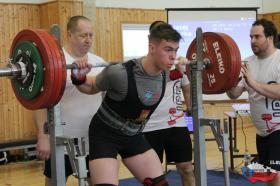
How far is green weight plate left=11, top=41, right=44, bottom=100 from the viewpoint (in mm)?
2520

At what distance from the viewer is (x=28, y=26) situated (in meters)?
8.05

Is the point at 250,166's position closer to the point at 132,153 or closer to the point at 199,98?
the point at 199,98

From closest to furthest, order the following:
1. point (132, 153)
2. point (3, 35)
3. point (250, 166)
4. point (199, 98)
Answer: point (132, 153)
point (199, 98)
point (250, 166)
point (3, 35)

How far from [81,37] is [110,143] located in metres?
0.82

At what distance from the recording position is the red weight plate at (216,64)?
10.6 ft

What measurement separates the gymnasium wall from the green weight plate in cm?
515

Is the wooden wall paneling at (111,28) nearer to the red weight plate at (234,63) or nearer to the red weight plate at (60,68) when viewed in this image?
the red weight plate at (234,63)

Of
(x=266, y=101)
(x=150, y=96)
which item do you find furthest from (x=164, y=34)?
(x=266, y=101)

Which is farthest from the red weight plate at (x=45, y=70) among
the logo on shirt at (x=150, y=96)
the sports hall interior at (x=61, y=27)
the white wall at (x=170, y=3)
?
the white wall at (x=170, y=3)

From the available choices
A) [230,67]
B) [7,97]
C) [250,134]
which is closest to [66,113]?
[230,67]

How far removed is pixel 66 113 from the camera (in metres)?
3.26

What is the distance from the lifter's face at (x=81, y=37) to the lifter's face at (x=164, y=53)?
24.2 inches

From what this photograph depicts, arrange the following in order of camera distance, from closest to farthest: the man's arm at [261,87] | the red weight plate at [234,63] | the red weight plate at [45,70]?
the red weight plate at [45,70]
the red weight plate at [234,63]
the man's arm at [261,87]

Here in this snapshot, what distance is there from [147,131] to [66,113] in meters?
0.83
